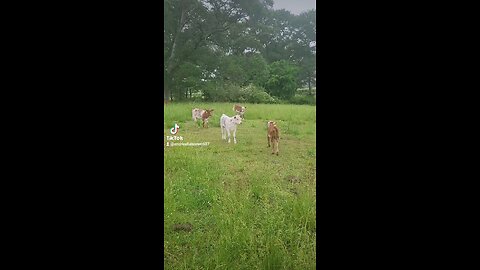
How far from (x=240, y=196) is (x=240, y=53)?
798 millimetres

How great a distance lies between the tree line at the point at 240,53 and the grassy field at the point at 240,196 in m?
0.12

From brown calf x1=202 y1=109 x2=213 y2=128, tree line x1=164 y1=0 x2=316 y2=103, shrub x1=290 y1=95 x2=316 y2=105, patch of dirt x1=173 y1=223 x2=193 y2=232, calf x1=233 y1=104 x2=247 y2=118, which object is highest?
tree line x1=164 y1=0 x2=316 y2=103

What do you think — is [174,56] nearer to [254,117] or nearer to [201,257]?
[254,117]

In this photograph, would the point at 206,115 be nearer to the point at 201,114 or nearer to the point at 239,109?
the point at 201,114

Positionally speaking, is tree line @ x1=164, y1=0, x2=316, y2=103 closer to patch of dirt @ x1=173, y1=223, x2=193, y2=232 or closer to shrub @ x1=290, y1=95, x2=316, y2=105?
shrub @ x1=290, y1=95, x2=316, y2=105

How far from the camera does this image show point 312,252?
7.45 feet

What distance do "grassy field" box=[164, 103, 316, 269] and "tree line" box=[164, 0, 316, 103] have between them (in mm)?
119

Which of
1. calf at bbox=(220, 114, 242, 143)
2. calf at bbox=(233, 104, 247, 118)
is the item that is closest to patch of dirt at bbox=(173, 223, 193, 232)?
calf at bbox=(220, 114, 242, 143)

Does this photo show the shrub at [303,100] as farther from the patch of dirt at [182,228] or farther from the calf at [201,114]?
the patch of dirt at [182,228]

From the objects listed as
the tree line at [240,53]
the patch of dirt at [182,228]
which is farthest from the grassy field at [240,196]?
the tree line at [240,53]

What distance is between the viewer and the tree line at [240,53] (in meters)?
2.44

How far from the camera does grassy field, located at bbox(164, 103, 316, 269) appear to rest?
2.25 metres

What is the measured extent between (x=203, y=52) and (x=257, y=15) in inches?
14.2
